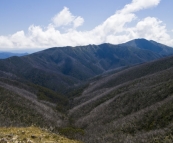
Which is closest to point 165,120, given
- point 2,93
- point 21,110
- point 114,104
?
point 114,104

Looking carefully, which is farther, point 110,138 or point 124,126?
point 124,126

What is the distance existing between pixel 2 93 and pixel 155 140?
303 ft

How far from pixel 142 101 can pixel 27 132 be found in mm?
59695

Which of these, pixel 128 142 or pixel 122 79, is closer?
pixel 128 142

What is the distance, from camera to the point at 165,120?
44.9 meters

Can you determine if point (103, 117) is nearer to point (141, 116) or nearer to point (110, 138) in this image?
point (141, 116)

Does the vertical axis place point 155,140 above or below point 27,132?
below

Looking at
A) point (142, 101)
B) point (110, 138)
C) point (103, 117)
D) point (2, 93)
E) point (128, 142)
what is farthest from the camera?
point (2, 93)

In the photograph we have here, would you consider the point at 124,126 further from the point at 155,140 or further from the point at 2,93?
the point at 2,93

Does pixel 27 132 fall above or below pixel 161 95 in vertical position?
above

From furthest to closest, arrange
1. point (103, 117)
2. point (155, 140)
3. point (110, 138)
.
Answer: point (103, 117) → point (110, 138) → point (155, 140)

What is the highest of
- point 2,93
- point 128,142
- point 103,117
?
point 2,93

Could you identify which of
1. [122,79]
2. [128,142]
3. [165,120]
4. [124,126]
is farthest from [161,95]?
[122,79]

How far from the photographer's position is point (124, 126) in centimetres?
5606
